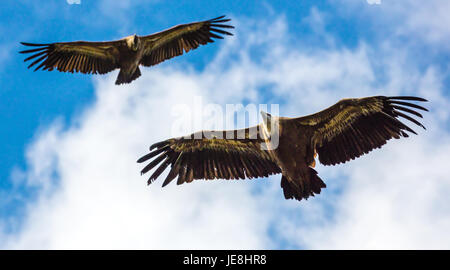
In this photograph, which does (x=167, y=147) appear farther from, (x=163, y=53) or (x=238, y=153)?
(x=163, y=53)

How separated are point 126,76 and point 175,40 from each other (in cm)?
166

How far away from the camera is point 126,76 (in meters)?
14.2

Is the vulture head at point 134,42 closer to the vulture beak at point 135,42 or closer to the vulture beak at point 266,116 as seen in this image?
the vulture beak at point 135,42

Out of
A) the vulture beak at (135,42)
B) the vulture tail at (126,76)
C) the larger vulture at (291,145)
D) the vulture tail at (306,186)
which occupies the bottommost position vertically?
the vulture tail at (306,186)

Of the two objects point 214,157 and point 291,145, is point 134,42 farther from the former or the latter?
point 291,145

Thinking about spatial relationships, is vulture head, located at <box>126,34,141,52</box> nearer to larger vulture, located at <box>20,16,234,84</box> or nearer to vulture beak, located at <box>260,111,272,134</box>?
larger vulture, located at <box>20,16,234,84</box>

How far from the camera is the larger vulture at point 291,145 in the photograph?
10750mm

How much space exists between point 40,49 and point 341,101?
322 inches

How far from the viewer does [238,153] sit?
11758 mm

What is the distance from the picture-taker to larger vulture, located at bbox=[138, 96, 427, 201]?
10750 mm

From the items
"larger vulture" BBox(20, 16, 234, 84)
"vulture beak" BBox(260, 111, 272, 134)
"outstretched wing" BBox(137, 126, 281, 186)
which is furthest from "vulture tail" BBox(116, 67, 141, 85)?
"vulture beak" BBox(260, 111, 272, 134)

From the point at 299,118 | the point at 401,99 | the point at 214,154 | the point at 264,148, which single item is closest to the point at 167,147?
the point at 214,154

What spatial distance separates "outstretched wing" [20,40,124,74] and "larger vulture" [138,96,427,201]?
4219 millimetres

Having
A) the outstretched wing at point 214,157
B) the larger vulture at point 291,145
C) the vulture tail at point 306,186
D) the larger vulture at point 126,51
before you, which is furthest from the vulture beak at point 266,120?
the larger vulture at point 126,51
